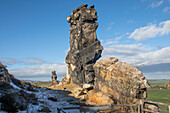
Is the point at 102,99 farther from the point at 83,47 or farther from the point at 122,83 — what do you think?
the point at 83,47

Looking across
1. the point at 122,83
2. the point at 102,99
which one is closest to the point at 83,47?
the point at 102,99

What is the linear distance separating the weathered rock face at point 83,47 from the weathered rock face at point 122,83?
26670mm

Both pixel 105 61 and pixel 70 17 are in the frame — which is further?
pixel 70 17

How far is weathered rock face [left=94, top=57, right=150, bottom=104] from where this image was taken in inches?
543

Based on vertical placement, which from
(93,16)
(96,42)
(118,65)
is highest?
(93,16)

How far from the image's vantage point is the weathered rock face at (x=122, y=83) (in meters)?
13.8

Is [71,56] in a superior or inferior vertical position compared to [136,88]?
superior

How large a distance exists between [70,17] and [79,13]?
5234 millimetres

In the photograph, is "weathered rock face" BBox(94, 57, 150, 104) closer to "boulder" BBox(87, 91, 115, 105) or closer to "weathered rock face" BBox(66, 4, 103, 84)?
"boulder" BBox(87, 91, 115, 105)

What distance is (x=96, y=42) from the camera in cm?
4647

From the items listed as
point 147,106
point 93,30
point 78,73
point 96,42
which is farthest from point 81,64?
point 147,106

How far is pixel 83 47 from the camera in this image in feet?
157

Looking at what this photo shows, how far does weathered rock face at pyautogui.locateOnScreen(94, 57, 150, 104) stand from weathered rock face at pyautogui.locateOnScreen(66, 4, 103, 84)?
26.7 metres

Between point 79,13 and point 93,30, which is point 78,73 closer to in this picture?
point 93,30
